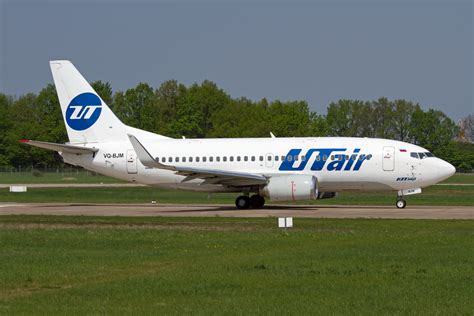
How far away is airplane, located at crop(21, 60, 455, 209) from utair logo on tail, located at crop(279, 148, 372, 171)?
4 cm

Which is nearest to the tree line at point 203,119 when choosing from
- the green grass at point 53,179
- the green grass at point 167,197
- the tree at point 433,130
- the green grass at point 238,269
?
the tree at point 433,130

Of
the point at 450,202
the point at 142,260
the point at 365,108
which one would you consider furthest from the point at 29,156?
the point at 142,260

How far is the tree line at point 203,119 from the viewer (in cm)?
11375

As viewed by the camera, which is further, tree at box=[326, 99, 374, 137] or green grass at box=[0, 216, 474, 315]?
tree at box=[326, 99, 374, 137]

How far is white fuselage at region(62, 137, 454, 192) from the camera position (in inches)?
1602

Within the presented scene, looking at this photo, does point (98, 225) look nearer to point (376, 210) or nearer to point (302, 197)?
point (302, 197)

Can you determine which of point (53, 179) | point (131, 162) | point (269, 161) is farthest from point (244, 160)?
point (53, 179)

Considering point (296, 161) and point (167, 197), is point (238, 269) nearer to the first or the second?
point (296, 161)

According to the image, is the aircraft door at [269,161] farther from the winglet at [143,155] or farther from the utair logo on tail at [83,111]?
the utair logo on tail at [83,111]

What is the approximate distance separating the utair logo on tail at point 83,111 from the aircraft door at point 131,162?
264 cm

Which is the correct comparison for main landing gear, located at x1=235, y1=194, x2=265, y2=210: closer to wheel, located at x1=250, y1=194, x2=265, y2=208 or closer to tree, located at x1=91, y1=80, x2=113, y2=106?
wheel, located at x1=250, y1=194, x2=265, y2=208

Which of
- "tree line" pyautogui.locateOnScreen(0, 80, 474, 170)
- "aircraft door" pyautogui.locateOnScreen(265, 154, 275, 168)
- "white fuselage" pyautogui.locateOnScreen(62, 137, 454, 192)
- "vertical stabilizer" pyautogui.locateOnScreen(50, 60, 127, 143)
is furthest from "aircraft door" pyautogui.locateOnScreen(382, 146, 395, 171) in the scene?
"tree line" pyautogui.locateOnScreen(0, 80, 474, 170)

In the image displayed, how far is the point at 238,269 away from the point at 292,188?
21.2 metres

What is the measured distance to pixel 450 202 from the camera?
47.8 metres
